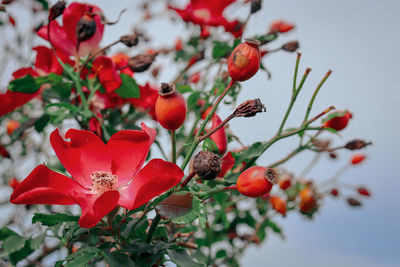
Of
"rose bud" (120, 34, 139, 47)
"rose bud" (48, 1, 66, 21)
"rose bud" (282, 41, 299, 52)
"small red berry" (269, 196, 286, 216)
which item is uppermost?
"rose bud" (48, 1, 66, 21)

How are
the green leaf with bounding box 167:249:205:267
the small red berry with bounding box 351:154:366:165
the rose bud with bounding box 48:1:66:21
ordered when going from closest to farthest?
the green leaf with bounding box 167:249:205:267 → the rose bud with bounding box 48:1:66:21 → the small red berry with bounding box 351:154:366:165

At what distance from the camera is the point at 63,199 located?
680 millimetres

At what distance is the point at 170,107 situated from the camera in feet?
2.23

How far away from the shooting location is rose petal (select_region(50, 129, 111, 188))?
30.4 inches

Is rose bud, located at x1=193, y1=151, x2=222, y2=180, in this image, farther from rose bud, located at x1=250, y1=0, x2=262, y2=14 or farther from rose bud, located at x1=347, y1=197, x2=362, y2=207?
rose bud, located at x1=347, y1=197, x2=362, y2=207

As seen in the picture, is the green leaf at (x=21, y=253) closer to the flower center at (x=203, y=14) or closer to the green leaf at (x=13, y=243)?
the green leaf at (x=13, y=243)

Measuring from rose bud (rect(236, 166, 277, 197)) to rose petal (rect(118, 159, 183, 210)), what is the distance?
11 cm

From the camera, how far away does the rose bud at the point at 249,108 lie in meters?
0.68

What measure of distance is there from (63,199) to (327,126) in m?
0.59

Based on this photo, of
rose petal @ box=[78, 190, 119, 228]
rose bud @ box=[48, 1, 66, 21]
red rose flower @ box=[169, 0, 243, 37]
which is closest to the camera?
rose petal @ box=[78, 190, 119, 228]

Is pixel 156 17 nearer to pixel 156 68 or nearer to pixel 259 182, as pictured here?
pixel 156 68

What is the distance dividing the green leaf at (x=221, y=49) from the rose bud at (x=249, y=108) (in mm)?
517

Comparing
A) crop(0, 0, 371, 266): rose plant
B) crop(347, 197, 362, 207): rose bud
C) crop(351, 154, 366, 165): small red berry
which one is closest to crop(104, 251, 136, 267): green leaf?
crop(0, 0, 371, 266): rose plant

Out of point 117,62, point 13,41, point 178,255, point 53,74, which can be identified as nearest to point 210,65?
point 117,62
